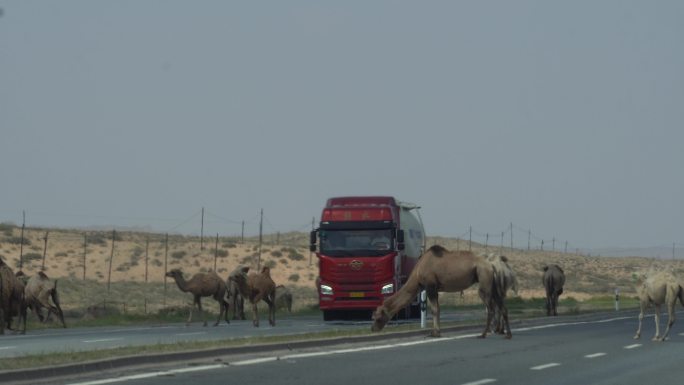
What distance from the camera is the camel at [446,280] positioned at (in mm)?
31297

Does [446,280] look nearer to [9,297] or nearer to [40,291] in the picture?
[9,297]

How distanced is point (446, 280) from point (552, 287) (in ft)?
54.9

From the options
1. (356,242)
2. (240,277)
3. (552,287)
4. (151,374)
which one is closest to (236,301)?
(356,242)

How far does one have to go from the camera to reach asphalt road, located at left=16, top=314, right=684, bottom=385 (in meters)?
18.6

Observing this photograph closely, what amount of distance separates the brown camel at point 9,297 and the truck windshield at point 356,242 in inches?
424

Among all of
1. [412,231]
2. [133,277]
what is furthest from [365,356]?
[133,277]

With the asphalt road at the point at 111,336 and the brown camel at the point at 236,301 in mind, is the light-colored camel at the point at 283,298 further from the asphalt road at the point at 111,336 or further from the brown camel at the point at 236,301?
the asphalt road at the point at 111,336

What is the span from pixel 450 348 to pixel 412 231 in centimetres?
2222

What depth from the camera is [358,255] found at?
42.6m

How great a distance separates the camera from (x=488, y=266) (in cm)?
3162

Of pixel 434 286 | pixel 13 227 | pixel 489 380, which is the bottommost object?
pixel 489 380

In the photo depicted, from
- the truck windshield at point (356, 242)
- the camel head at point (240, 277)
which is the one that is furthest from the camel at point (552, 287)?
the camel head at point (240, 277)

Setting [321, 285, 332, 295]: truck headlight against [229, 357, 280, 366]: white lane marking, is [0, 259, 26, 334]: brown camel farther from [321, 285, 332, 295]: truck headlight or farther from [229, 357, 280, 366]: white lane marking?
[229, 357, 280, 366]: white lane marking

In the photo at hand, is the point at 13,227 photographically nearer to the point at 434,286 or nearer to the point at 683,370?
the point at 434,286
